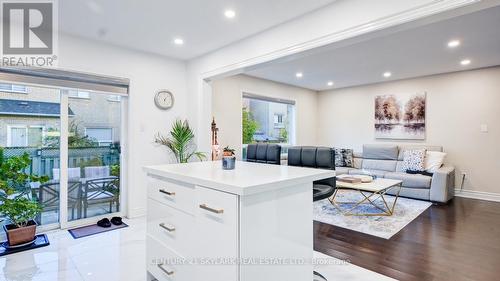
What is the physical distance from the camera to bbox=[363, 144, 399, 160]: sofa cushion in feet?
18.8

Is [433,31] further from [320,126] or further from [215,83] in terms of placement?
[320,126]

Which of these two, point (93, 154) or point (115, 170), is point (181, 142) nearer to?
point (115, 170)

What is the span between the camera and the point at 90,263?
248cm

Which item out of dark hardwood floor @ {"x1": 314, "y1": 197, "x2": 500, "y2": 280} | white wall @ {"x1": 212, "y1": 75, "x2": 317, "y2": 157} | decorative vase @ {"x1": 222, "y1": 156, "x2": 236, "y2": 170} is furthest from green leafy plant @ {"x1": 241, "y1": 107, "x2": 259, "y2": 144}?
decorative vase @ {"x1": 222, "y1": 156, "x2": 236, "y2": 170}

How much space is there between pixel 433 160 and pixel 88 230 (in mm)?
5854

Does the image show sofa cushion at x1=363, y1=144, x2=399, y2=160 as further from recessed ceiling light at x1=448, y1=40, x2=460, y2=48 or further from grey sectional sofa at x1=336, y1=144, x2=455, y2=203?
recessed ceiling light at x1=448, y1=40, x2=460, y2=48

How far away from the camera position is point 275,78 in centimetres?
580

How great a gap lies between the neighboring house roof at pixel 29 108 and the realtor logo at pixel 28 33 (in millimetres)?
466

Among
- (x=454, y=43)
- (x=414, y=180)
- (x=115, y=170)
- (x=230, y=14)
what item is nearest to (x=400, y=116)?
(x=414, y=180)

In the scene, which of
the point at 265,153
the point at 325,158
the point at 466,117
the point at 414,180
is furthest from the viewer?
the point at 466,117

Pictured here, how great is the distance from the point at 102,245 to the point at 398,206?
431 centimetres

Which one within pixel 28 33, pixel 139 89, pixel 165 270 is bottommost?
pixel 165 270

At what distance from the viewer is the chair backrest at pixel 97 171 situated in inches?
146

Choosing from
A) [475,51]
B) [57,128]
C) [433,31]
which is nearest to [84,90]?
[57,128]
